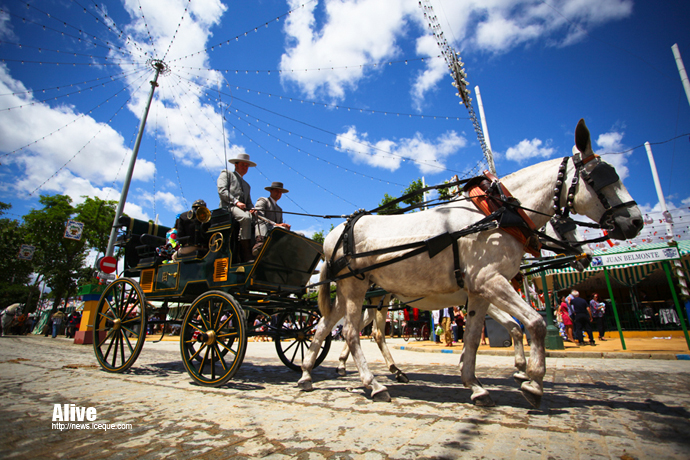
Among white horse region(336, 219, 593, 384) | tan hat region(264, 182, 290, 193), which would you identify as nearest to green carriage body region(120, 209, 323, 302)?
tan hat region(264, 182, 290, 193)

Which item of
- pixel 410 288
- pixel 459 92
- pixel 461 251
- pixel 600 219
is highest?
pixel 459 92

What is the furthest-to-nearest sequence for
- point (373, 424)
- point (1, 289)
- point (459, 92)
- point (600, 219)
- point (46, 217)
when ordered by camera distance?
point (1, 289) < point (46, 217) < point (459, 92) < point (600, 219) < point (373, 424)

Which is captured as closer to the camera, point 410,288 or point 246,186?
point 410,288

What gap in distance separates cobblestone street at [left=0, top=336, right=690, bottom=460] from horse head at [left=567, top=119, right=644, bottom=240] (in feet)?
5.21

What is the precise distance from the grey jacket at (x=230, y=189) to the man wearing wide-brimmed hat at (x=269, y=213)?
12.5 inches

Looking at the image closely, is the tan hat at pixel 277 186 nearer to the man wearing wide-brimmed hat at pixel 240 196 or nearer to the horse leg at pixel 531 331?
the man wearing wide-brimmed hat at pixel 240 196

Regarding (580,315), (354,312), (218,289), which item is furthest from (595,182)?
(580,315)

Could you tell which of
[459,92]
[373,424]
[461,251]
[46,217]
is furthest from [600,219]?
[46,217]

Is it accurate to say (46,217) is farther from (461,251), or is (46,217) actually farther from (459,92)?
(461,251)

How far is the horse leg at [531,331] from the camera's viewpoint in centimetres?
289

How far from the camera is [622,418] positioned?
270 centimetres

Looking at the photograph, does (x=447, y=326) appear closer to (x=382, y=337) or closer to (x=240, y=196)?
(x=382, y=337)

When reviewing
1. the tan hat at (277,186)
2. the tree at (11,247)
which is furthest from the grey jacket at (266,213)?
the tree at (11,247)

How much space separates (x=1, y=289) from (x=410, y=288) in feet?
141
